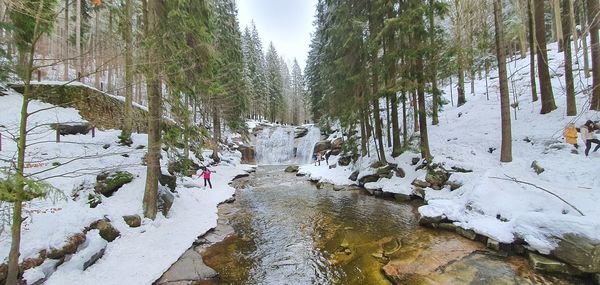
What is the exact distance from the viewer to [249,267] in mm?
6344

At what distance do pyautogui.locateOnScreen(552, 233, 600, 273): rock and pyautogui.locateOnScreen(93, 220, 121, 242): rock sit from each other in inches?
368

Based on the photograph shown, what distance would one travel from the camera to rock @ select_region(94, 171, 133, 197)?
8023mm

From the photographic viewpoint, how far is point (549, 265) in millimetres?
5465

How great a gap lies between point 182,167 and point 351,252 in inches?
226

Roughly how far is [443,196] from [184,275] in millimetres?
8633

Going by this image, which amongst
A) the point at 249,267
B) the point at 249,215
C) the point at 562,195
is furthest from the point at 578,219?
the point at 249,215

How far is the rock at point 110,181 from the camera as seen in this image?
8.02 m

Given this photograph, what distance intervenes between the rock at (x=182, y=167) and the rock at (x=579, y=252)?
29.0 ft

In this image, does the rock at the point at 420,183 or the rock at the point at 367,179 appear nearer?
the rock at the point at 420,183

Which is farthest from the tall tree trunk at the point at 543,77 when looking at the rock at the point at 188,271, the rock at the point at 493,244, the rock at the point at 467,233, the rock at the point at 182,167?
the rock at the point at 188,271

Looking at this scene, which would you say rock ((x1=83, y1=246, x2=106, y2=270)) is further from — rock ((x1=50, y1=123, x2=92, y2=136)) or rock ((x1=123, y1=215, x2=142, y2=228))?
rock ((x1=50, y1=123, x2=92, y2=136))

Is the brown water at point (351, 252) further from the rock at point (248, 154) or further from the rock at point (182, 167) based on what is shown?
the rock at point (248, 154)

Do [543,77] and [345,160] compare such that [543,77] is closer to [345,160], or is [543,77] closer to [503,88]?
[503,88]

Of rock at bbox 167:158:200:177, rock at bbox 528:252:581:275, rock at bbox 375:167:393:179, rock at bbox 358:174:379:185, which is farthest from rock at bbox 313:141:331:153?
rock at bbox 528:252:581:275
